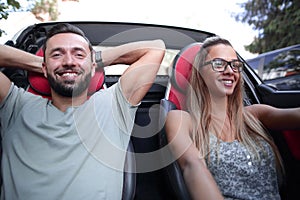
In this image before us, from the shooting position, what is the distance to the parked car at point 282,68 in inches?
223

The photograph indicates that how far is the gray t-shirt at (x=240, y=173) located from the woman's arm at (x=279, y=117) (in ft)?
0.79

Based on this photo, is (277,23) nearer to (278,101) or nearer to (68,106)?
(278,101)

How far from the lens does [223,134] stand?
68.3 inches

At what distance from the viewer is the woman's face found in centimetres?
172

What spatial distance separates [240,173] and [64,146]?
875 millimetres

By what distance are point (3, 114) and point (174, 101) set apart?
928mm

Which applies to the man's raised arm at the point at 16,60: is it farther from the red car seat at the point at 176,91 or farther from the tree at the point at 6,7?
the red car seat at the point at 176,91

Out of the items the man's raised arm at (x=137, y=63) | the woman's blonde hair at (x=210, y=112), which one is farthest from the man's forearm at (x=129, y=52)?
the woman's blonde hair at (x=210, y=112)

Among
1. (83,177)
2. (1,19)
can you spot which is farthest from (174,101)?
(1,19)

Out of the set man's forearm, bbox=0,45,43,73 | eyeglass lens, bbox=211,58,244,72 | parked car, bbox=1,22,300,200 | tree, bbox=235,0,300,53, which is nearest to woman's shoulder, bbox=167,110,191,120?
parked car, bbox=1,22,300,200

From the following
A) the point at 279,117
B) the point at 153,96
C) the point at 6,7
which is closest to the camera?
the point at 279,117

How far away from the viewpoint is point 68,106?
1769 mm

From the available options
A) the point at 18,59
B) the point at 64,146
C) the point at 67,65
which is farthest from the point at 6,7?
the point at 64,146

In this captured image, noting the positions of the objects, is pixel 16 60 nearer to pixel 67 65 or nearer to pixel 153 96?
pixel 67 65
